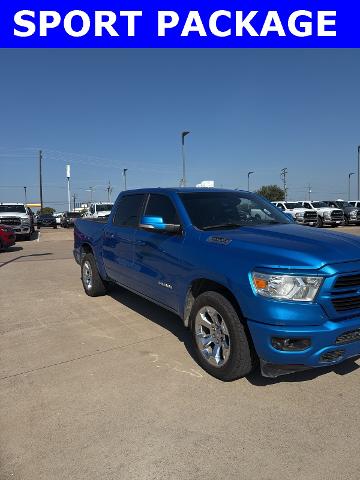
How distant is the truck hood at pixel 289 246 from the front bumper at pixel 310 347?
47 cm

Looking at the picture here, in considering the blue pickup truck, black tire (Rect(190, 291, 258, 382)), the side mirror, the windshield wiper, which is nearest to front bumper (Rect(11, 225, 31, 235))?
the blue pickup truck

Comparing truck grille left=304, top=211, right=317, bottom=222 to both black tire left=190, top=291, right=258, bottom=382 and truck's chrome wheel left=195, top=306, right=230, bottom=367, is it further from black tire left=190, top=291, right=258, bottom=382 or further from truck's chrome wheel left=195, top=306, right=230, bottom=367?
black tire left=190, top=291, right=258, bottom=382

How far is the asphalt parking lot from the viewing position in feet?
8.21

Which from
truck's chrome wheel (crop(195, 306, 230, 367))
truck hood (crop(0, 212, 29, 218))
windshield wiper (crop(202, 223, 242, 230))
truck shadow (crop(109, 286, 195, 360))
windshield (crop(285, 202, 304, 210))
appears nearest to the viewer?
truck's chrome wheel (crop(195, 306, 230, 367))

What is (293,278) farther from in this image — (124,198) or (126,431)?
(124,198)

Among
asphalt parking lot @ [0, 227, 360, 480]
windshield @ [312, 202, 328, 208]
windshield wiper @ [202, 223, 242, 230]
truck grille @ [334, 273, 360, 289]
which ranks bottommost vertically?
asphalt parking lot @ [0, 227, 360, 480]

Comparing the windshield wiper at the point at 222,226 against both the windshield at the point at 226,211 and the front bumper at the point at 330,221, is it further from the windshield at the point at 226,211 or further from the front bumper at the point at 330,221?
the front bumper at the point at 330,221

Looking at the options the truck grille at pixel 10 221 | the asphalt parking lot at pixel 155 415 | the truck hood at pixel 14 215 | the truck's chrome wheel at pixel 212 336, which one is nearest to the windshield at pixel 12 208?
the truck hood at pixel 14 215

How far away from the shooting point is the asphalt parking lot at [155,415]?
2.50 meters

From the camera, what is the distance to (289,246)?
3.27m

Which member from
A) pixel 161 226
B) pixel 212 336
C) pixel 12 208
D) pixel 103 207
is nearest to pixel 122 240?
pixel 161 226

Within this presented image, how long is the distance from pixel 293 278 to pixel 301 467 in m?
1.25

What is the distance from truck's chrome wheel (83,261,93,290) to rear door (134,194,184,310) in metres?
2.10

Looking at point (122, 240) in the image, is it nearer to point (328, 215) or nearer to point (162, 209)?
point (162, 209)
